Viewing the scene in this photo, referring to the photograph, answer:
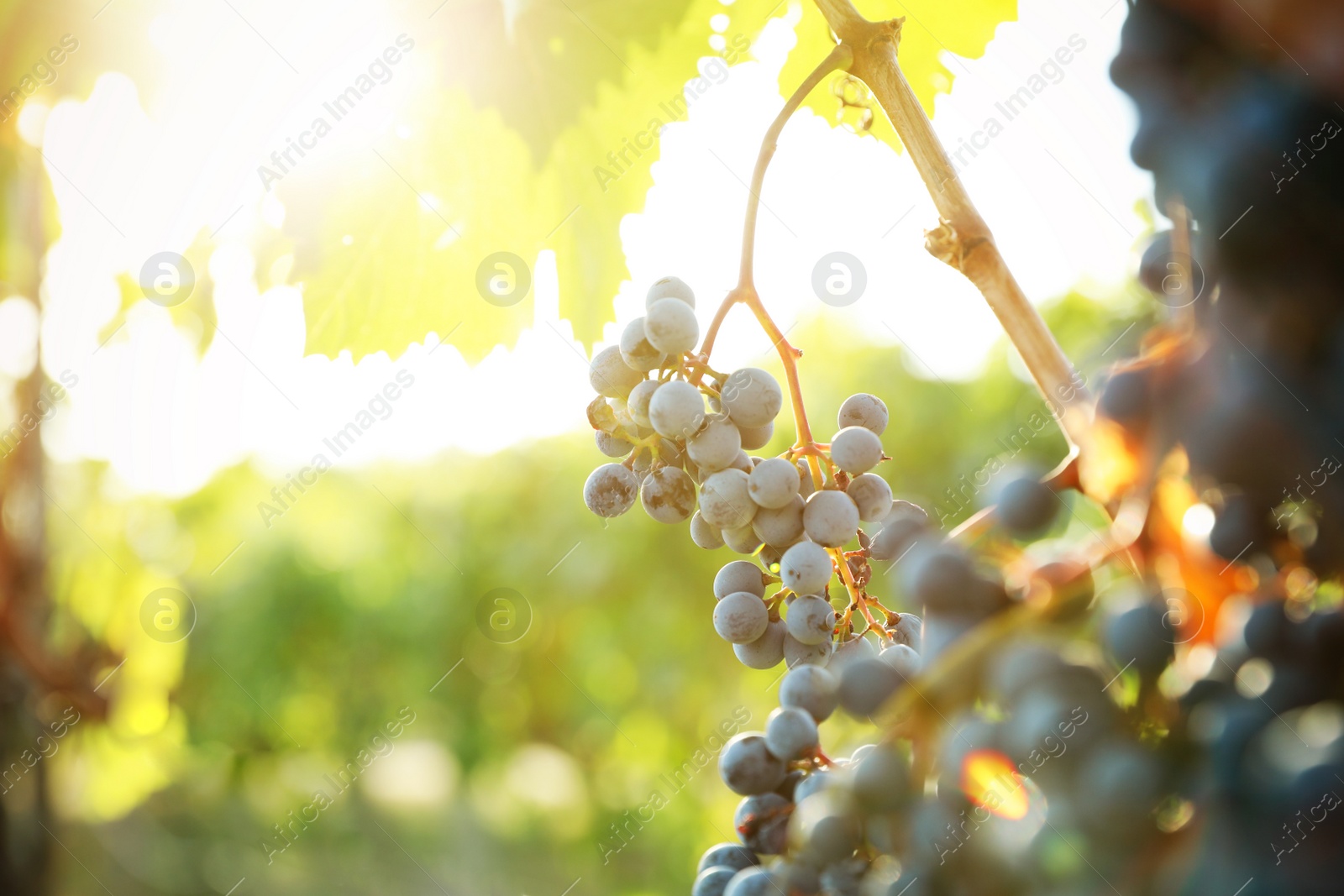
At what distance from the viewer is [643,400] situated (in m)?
0.71

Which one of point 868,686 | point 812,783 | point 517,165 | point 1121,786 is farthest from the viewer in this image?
point 517,165

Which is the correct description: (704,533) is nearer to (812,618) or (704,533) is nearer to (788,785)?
(812,618)

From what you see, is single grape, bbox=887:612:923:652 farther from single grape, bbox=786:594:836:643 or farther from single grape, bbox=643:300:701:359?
single grape, bbox=643:300:701:359

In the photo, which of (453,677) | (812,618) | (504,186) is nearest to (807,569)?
(812,618)

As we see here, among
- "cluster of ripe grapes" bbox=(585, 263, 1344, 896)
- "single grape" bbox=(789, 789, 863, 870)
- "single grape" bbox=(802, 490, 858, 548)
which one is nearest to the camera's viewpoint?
"cluster of ripe grapes" bbox=(585, 263, 1344, 896)

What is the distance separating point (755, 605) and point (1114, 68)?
48cm

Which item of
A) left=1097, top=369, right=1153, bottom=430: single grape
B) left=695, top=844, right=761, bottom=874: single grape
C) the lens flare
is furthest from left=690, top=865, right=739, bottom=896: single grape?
left=1097, top=369, right=1153, bottom=430: single grape

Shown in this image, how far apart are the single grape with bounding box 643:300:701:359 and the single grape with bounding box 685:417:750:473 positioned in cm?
6

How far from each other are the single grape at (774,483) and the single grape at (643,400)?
0.10 meters

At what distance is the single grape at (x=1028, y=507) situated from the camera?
33cm

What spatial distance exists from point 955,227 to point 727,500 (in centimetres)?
25

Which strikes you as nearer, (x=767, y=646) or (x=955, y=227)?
(x=955, y=227)

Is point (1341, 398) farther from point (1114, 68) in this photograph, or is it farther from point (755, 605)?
point (755, 605)

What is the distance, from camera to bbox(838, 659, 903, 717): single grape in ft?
1.21
